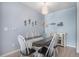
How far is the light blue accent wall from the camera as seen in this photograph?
1418 mm

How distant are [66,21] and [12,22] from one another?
0.83m

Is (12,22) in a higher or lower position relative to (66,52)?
higher

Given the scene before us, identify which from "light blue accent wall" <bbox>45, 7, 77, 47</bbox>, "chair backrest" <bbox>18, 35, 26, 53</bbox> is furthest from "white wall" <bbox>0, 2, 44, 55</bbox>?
"light blue accent wall" <bbox>45, 7, 77, 47</bbox>

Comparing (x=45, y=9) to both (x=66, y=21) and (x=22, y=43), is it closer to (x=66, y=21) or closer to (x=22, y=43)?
(x=66, y=21)

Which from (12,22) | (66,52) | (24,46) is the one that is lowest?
(66,52)

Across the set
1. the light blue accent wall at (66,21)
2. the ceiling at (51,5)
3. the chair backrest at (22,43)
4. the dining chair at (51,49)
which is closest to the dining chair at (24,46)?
the chair backrest at (22,43)

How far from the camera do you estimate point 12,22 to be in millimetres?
1397

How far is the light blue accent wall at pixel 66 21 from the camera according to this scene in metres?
1.42

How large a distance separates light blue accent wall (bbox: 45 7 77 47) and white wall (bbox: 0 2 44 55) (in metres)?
0.17

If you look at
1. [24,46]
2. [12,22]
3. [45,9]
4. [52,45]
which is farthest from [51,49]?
[12,22]

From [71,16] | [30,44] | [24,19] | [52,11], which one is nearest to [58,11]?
[52,11]

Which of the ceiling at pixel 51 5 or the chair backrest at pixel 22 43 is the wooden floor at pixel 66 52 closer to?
Result: the chair backrest at pixel 22 43

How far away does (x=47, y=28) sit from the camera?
1.45 m

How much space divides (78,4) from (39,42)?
824 mm
